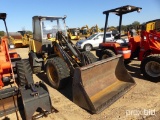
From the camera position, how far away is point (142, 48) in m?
7.23

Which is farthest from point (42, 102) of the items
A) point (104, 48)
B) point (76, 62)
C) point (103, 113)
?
point (104, 48)

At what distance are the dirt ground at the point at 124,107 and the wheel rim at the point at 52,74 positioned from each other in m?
0.34

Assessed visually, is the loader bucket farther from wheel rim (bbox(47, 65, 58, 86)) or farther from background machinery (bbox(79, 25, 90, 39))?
background machinery (bbox(79, 25, 90, 39))

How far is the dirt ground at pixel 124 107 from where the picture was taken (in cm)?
425

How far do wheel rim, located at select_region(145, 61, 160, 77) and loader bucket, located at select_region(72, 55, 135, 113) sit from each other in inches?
43.1

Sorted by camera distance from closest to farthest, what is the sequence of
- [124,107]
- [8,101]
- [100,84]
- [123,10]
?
[8,101] < [124,107] < [100,84] < [123,10]

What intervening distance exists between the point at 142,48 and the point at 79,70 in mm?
3662

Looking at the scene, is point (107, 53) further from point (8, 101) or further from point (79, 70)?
point (8, 101)

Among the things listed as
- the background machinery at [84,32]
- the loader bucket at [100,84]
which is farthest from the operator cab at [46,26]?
the background machinery at [84,32]

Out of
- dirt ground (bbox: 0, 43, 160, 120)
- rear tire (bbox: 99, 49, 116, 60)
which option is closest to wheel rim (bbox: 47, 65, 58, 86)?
dirt ground (bbox: 0, 43, 160, 120)

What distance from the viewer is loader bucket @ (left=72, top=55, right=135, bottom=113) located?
454 centimetres

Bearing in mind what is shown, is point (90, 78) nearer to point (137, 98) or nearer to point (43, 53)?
point (137, 98)

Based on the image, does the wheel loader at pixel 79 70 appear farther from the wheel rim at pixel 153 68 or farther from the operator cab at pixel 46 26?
the wheel rim at pixel 153 68

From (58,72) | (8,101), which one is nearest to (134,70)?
(58,72)
